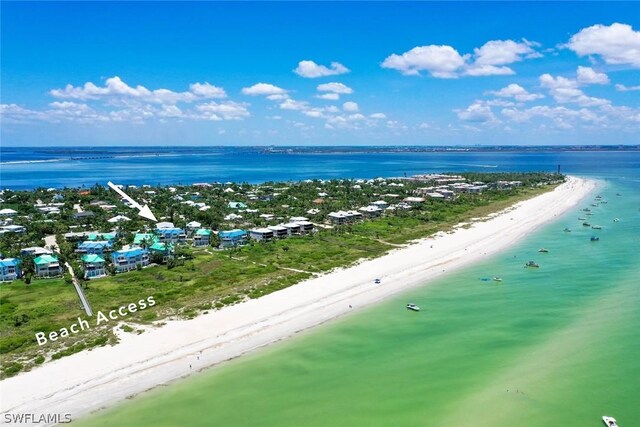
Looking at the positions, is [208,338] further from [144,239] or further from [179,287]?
[144,239]

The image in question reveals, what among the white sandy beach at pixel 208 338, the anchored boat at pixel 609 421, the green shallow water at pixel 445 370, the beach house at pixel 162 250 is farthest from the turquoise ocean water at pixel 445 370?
the beach house at pixel 162 250

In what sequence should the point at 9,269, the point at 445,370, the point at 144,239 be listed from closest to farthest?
the point at 445,370 → the point at 9,269 → the point at 144,239

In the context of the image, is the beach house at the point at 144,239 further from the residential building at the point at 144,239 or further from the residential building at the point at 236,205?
the residential building at the point at 236,205

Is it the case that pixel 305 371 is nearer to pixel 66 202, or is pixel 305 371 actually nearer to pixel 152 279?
pixel 152 279

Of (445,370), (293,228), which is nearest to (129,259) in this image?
(293,228)

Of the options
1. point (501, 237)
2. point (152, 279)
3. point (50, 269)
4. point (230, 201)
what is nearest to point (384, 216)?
point (501, 237)

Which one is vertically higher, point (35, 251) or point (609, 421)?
point (35, 251)
